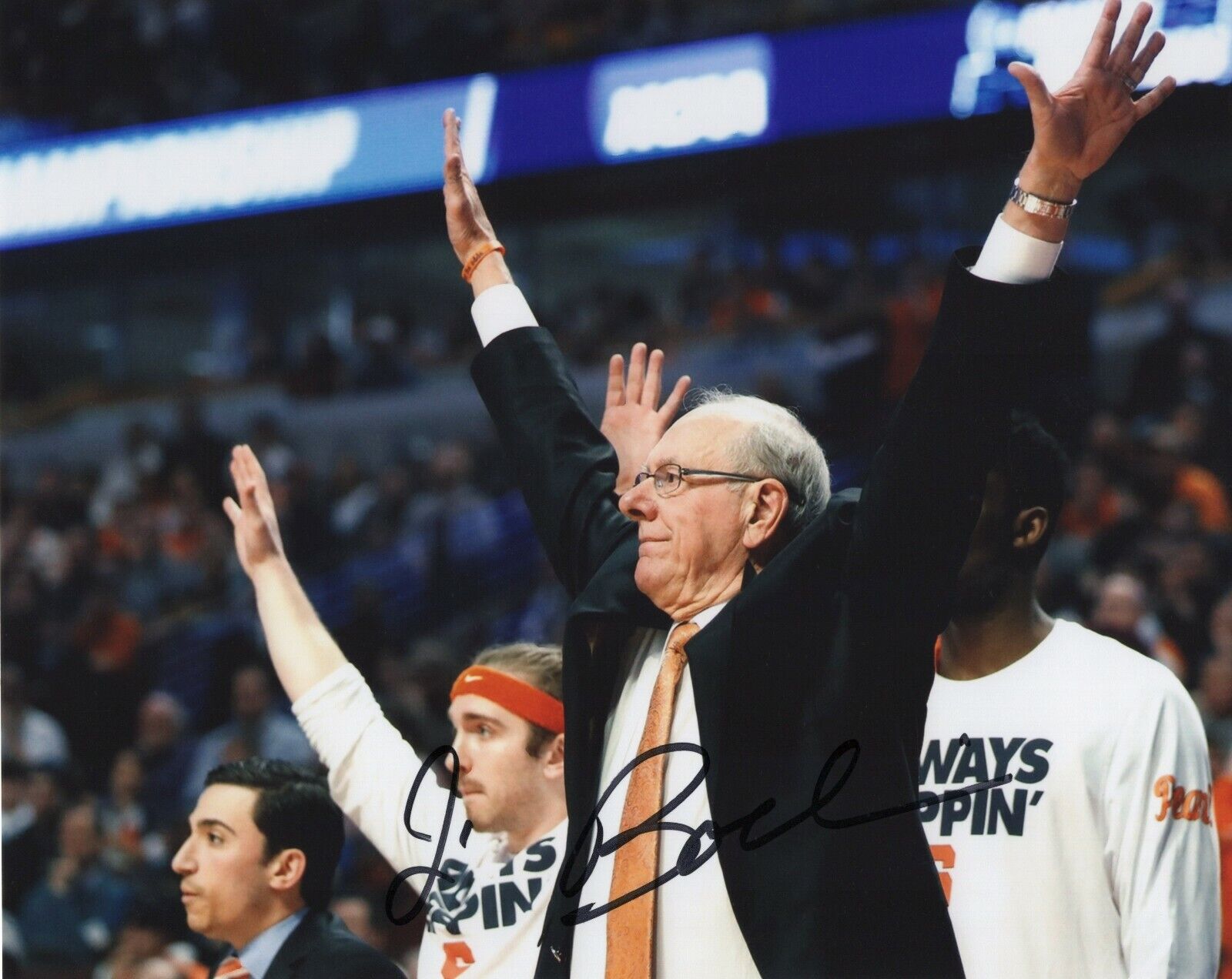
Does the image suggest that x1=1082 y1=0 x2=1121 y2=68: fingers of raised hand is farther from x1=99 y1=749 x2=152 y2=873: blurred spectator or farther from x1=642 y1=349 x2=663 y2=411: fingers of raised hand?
x1=99 y1=749 x2=152 y2=873: blurred spectator

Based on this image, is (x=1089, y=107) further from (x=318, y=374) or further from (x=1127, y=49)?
(x=318, y=374)

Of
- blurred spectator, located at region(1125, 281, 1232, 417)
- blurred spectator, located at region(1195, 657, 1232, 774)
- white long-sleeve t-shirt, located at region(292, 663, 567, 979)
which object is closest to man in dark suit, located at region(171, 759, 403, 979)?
white long-sleeve t-shirt, located at region(292, 663, 567, 979)

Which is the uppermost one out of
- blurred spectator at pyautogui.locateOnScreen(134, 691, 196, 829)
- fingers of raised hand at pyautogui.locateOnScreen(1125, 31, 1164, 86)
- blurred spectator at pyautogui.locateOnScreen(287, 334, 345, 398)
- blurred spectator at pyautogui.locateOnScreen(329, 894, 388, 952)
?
blurred spectator at pyautogui.locateOnScreen(287, 334, 345, 398)

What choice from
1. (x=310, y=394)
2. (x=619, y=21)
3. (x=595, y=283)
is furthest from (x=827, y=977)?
(x=595, y=283)

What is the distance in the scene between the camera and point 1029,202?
1.72 metres

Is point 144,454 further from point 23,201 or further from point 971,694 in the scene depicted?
point 971,694

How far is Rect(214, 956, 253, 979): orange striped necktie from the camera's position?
2668 mm

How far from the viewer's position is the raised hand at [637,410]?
252 cm

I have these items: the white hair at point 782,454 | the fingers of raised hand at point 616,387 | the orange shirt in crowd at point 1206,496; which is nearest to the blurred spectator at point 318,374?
the orange shirt in crowd at point 1206,496

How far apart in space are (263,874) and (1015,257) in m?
1.66

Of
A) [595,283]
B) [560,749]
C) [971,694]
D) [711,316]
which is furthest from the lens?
[595,283]

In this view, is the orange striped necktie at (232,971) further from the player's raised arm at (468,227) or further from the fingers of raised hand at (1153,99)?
the fingers of raised hand at (1153,99)

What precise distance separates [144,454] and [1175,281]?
20.9ft

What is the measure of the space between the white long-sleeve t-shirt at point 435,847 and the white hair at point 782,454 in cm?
76
